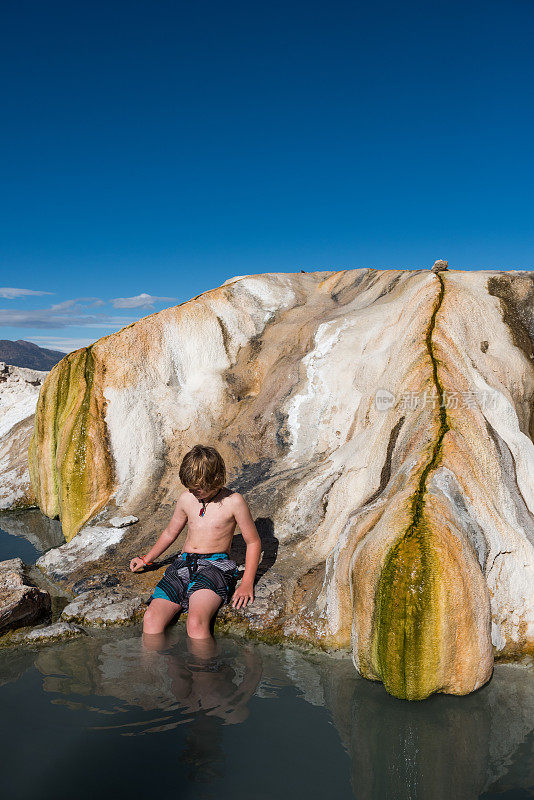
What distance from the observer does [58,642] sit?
16.4 feet

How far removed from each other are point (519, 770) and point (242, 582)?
255 centimetres

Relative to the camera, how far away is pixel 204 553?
523 cm

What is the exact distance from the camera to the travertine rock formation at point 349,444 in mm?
4059

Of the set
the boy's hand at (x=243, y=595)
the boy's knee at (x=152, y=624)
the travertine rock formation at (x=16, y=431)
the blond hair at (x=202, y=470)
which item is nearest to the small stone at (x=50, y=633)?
the boy's knee at (x=152, y=624)

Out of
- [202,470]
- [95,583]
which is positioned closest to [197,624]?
[202,470]

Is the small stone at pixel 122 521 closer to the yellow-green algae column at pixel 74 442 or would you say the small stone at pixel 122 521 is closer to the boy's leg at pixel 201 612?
the yellow-green algae column at pixel 74 442

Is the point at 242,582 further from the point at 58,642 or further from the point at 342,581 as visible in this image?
the point at 58,642

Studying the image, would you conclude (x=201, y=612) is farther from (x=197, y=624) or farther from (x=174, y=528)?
(x=174, y=528)

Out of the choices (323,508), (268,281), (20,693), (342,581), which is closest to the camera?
(20,693)

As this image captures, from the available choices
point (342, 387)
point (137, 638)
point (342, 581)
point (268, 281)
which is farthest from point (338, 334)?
point (137, 638)

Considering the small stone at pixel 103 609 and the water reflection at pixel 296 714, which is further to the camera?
the small stone at pixel 103 609

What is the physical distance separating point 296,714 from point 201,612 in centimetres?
138

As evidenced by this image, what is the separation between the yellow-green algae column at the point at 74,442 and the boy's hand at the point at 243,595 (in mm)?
3154

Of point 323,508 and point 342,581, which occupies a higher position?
point 323,508
